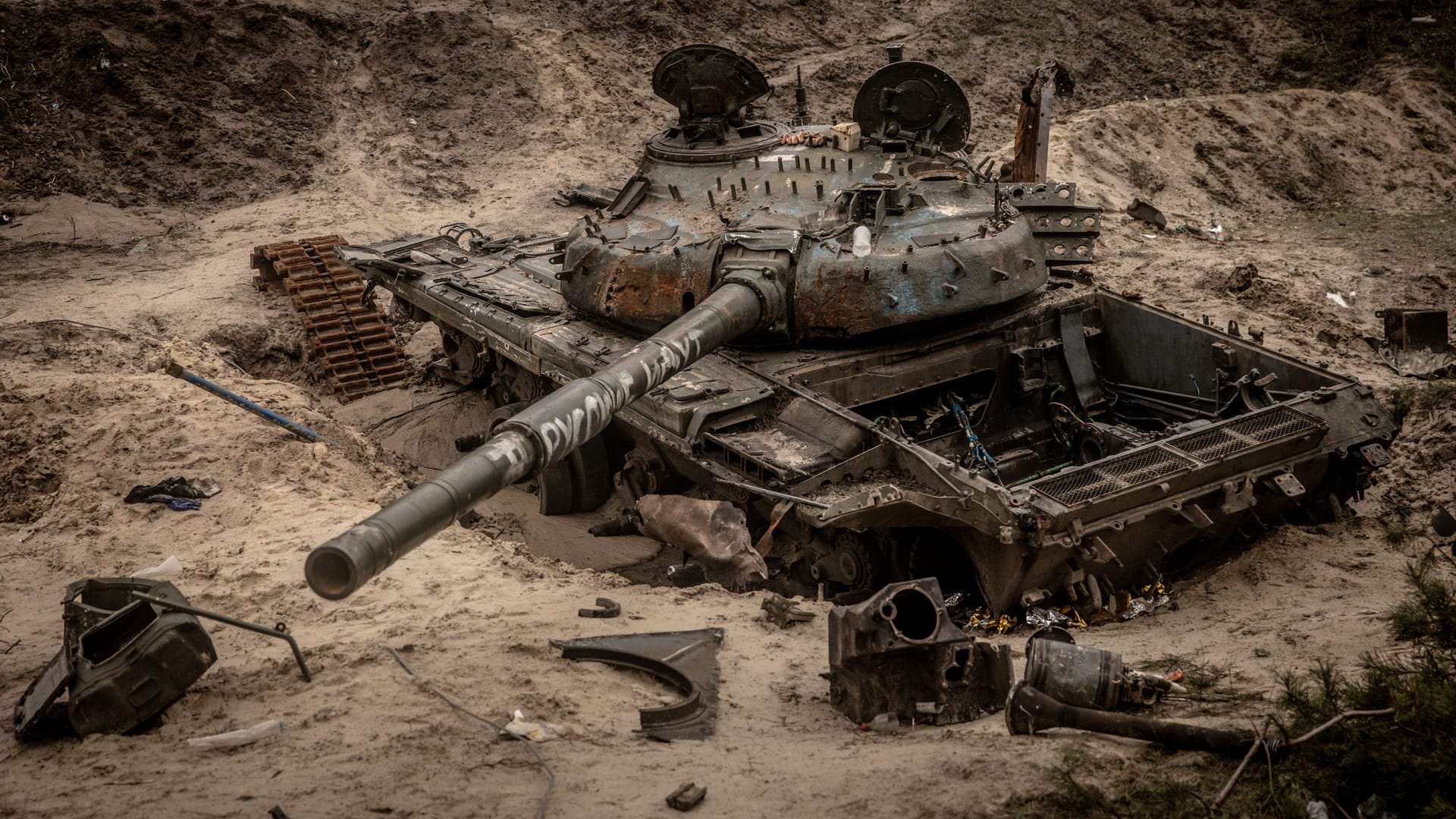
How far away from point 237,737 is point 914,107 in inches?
264

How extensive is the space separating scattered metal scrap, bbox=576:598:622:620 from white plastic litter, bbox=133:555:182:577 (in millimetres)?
2635

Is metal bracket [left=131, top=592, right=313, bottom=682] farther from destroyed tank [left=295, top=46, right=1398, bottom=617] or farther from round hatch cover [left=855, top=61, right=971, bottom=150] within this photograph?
round hatch cover [left=855, top=61, right=971, bottom=150]

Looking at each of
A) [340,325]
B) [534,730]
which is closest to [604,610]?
[534,730]

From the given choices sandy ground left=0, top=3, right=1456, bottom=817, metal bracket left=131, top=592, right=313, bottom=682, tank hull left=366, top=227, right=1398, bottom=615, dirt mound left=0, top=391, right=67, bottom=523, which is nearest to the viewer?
sandy ground left=0, top=3, right=1456, bottom=817

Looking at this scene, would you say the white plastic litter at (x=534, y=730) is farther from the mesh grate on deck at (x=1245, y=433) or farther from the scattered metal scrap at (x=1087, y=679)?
the mesh grate on deck at (x=1245, y=433)

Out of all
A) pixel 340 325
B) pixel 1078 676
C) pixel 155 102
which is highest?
pixel 155 102

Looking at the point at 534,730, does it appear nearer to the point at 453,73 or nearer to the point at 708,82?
the point at 708,82

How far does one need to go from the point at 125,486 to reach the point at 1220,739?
7.71 m

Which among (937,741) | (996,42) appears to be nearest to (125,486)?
(937,741)

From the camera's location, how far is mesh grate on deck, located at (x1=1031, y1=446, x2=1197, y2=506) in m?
7.30

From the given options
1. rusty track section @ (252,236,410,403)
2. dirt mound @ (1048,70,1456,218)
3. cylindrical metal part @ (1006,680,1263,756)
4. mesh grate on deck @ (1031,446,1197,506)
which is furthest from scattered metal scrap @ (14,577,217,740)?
dirt mound @ (1048,70,1456,218)

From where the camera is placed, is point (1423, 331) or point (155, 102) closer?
point (1423, 331)

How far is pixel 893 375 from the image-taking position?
895 centimetres

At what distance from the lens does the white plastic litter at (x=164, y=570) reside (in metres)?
8.25
